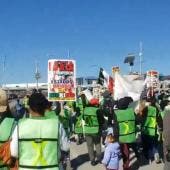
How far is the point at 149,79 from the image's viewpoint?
21.2m

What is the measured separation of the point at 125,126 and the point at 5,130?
21.4 ft

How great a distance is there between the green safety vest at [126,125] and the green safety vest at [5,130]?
622 centimetres

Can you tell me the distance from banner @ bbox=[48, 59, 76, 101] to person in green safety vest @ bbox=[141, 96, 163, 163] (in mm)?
1871

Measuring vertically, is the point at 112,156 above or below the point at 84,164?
above

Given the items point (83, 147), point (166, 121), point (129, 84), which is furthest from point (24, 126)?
point (129, 84)

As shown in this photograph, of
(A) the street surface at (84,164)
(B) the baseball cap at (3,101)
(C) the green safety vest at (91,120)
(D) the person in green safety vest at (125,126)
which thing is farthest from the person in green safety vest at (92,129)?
(B) the baseball cap at (3,101)

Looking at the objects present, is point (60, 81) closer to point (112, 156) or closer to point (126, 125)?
point (126, 125)

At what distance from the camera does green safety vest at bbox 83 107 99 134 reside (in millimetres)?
15312

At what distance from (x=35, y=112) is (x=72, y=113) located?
13.2 m

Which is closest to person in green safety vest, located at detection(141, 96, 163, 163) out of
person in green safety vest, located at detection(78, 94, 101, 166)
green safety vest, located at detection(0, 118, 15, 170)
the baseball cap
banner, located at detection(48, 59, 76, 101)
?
person in green safety vest, located at detection(78, 94, 101, 166)

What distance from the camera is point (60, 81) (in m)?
14.7

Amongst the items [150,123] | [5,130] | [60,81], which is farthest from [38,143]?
[150,123]

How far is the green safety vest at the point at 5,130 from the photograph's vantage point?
23.8 ft

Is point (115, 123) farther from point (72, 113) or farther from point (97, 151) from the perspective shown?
point (72, 113)
